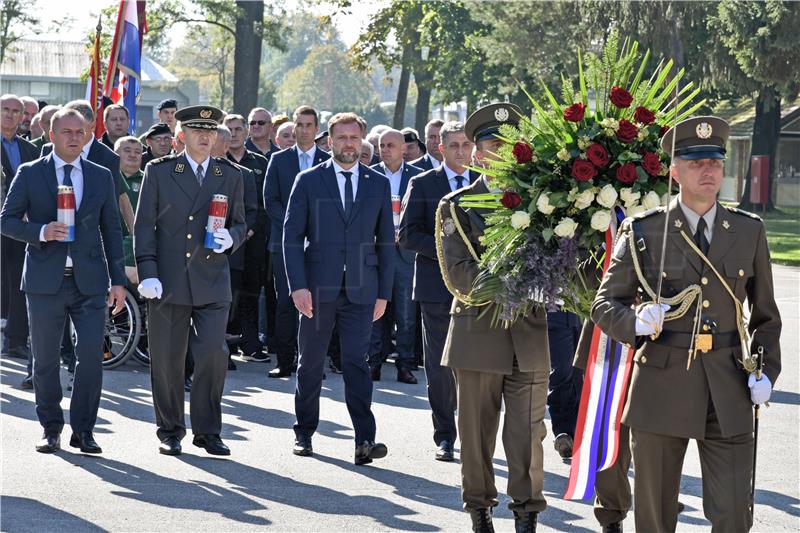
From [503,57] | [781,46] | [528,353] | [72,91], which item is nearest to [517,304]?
[528,353]

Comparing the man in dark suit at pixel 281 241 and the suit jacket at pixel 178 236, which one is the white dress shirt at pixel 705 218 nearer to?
the suit jacket at pixel 178 236

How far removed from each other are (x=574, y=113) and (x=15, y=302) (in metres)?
7.72

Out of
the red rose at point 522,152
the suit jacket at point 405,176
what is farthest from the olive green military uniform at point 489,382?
the suit jacket at point 405,176

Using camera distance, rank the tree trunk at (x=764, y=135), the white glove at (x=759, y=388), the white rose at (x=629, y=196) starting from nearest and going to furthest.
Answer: the white glove at (x=759, y=388) → the white rose at (x=629, y=196) → the tree trunk at (x=764, y=135)

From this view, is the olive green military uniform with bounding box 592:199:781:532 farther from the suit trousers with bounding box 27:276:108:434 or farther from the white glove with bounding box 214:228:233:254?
the suit trousers with bounding box 27:276:108:434

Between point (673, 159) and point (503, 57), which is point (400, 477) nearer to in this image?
point (673, 159)

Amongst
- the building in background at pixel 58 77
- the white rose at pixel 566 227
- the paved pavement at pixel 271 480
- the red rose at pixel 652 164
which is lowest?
the paved pavement at pixel 271 480

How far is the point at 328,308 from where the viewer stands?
9.08 m

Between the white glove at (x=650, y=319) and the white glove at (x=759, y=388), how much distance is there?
0.45m

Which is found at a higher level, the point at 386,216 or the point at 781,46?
the point at 781,46

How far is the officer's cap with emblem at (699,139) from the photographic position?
5.90m

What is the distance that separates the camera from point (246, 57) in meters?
30.2

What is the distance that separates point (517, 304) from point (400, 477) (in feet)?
6.93

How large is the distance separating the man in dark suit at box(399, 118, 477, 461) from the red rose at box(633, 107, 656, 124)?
227 cm
